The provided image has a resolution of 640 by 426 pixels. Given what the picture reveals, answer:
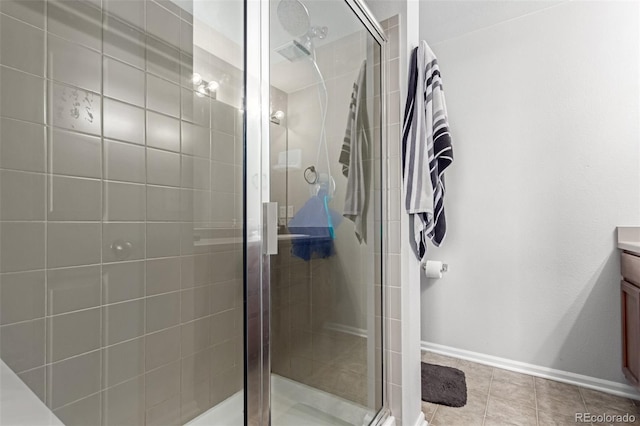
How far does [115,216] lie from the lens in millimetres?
986

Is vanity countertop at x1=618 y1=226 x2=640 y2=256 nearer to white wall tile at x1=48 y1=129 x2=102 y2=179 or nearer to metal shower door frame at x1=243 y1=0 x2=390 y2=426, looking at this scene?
metal shower door frame at x1=243 y1=0 x2=390 y2=426

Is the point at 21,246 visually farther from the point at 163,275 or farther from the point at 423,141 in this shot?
the point at 423,141

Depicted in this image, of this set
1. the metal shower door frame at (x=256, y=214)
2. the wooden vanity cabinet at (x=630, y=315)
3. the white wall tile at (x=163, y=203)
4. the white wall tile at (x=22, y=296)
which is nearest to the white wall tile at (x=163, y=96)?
the white wall tile at (x=163, y=203)

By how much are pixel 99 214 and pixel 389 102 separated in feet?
3.89

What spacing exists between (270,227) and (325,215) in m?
0.31

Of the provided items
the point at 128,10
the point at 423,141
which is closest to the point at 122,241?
the point at 128,10

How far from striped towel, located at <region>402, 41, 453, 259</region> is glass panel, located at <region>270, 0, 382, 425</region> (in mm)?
139

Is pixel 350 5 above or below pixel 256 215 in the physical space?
above

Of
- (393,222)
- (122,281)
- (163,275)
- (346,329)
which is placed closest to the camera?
(122,281)

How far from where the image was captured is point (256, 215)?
876mm

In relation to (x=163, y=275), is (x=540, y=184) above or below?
above

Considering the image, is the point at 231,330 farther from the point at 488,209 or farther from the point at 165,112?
the point at 488,209

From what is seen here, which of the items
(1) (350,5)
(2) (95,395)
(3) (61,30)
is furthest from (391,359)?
(3) (61,30)

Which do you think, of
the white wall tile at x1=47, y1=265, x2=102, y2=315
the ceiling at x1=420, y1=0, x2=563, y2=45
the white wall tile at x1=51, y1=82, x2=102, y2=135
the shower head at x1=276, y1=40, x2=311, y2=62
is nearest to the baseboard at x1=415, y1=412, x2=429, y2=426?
the white wall tile at x1=47, y1=265, x2=102, y2=315
